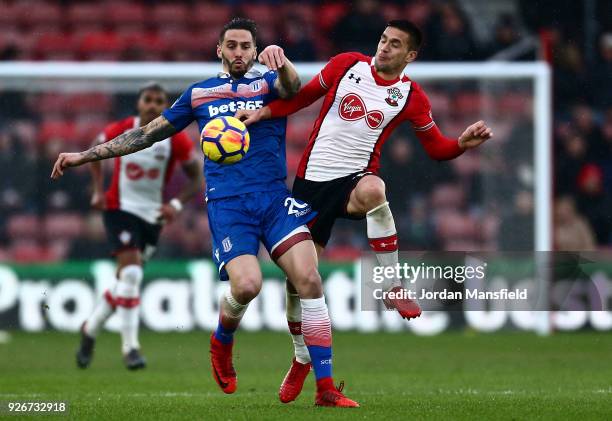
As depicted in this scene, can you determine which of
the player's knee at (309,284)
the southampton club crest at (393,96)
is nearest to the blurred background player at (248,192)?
the player's knee at (309,284)

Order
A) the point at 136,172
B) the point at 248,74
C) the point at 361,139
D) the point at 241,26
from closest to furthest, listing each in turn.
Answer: the point at 241,26 → the point at 248,74 → the point at 361,139 → the point at 136,172

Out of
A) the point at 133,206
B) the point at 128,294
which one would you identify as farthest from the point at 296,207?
the point at 133,206

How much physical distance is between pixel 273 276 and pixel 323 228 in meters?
7.19

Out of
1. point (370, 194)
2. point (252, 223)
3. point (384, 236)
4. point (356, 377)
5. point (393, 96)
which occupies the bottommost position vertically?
point (356, 377)

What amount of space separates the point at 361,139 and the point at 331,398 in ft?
6.46

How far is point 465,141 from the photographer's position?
816 centimetres

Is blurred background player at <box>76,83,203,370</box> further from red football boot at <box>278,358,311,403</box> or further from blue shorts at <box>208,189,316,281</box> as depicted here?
blue shorts at <box>208,189,316,281</box>

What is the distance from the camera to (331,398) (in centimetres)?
761

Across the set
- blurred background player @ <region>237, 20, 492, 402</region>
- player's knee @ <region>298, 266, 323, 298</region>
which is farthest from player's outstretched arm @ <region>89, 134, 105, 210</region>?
player's knee @ <region>298, 266, 323, 298</region>

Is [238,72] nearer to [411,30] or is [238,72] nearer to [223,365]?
[411,30]

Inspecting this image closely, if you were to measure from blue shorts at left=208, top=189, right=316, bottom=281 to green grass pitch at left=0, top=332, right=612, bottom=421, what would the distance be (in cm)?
102

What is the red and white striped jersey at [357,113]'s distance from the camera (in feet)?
28.0

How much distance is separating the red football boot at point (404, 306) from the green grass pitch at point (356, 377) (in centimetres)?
59

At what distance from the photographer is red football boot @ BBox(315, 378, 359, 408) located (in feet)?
24.8
